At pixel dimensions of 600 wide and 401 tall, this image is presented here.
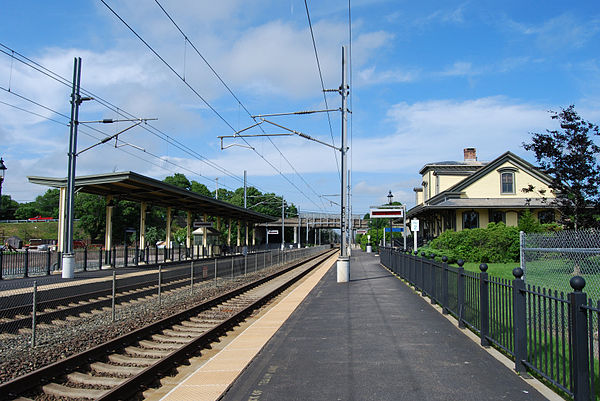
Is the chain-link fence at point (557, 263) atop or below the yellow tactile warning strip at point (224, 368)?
atop

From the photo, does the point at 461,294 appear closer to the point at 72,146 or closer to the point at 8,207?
the point at 72,146

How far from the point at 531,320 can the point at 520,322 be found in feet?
2.63

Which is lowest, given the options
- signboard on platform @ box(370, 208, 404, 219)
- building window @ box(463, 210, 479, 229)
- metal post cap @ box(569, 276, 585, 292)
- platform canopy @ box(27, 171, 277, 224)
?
metal post cap @ box(569, 276, 585, 292)

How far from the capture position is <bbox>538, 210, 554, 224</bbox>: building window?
1306 inches

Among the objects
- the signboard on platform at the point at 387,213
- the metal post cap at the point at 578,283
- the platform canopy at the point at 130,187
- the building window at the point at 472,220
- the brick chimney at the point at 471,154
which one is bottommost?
the metal post cap at the point at 578,283

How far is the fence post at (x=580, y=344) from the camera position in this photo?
15.6 feet

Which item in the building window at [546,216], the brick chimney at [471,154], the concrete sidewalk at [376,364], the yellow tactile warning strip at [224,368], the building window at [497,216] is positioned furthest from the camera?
the brick chimney at [471,154]

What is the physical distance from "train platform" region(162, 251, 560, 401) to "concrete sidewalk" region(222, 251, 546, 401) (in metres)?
0.01

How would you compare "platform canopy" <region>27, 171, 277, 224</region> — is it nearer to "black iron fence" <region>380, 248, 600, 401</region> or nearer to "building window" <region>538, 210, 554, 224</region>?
"black iron fence" <region>380, 248, 600, 401</region>

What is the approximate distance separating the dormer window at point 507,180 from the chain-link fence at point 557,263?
26196 millimetres

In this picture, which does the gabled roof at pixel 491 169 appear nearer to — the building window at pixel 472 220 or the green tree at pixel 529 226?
the building window at pixel 472 220

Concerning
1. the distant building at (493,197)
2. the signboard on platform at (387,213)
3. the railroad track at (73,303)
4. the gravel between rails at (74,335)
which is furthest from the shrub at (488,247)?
the gravel between rails at (74,335)

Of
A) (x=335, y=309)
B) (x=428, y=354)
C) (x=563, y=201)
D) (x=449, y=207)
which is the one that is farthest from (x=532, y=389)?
(x=449, y=207)

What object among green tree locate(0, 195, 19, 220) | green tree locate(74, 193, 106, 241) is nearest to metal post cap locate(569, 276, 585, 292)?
green tree locate(74, 193, 106, 241)
